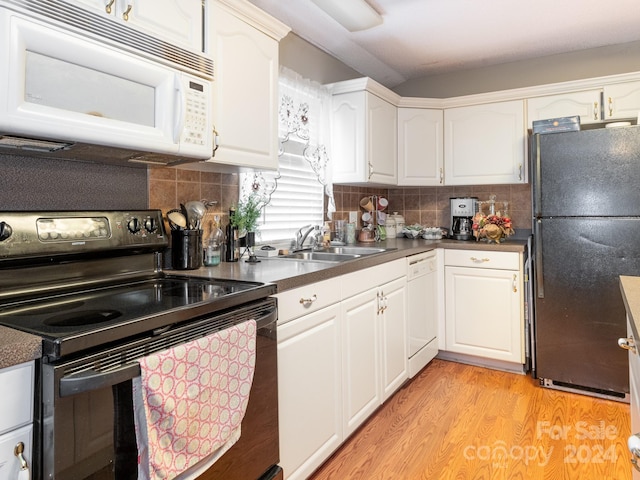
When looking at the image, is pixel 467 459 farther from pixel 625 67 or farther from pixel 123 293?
pixel 625 67

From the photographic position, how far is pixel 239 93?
6.03ft

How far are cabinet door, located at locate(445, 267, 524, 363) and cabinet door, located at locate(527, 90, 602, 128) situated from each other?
118 cm

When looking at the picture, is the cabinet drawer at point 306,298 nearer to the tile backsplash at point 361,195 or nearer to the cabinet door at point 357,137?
the tile backsplash at point 361,195

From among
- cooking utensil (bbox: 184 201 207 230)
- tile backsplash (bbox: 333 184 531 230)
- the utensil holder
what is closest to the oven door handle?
the utensil holder

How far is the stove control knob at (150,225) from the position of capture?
167 cm

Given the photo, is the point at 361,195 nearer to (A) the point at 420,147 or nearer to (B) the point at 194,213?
(A) the point at 420,147

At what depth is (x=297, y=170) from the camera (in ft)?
9.18

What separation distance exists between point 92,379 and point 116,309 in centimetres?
32

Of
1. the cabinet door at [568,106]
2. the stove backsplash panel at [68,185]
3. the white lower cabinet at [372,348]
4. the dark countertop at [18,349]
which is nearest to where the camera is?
the dark countertop at [18,349]

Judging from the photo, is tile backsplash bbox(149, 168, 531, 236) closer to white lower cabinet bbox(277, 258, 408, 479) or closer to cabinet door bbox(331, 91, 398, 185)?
cabinet door bbox(331, 91, 398, 185)

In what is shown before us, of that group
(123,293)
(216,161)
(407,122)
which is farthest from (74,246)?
(407,122)

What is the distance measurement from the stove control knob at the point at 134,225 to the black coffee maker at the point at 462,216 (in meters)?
2.54

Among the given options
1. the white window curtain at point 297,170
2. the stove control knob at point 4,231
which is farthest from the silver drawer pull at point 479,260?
the stove control knob at point 4,231

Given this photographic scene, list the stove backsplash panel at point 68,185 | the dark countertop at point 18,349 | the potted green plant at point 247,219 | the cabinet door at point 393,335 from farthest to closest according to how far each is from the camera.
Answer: the cabinet door at point 393,335
the potted green plant at point 247,219
the stove backsplash panel at point 68,185
the dark countertop at point 18,349
